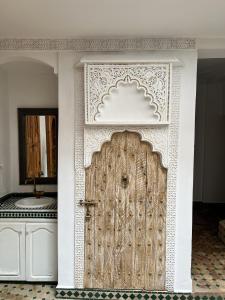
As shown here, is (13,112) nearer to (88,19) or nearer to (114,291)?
(88,19)

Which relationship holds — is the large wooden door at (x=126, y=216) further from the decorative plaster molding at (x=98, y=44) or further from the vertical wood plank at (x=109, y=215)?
the decorative plaster molding at (x=98, y=44)

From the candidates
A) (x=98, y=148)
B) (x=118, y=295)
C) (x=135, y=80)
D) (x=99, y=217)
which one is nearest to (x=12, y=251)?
(x=99, y=217)

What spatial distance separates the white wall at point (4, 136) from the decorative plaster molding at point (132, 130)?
1072mm

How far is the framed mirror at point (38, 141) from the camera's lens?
112 inches

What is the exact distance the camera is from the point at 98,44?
7.16 ft

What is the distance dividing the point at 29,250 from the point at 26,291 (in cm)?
36

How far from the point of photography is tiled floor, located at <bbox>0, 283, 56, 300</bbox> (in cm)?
226

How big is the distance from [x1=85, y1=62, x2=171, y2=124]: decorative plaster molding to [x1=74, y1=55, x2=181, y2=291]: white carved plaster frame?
0.10 m

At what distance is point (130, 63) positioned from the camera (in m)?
2.10

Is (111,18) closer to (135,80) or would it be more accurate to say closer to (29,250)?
(135,80)

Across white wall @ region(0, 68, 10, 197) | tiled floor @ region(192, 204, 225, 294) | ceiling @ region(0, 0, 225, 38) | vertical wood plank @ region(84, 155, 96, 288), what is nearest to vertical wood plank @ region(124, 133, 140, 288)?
vertical wood plank @ region(84, 155, 96, 288)

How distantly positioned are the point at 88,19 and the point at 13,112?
4.87 ft

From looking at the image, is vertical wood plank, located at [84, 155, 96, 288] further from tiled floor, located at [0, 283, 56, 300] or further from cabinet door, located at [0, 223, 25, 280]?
cabinet door, located at [0, 223, 25, 280]

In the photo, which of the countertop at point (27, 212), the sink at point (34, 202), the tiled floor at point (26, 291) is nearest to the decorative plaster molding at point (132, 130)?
the countertop at point (27, 212)
